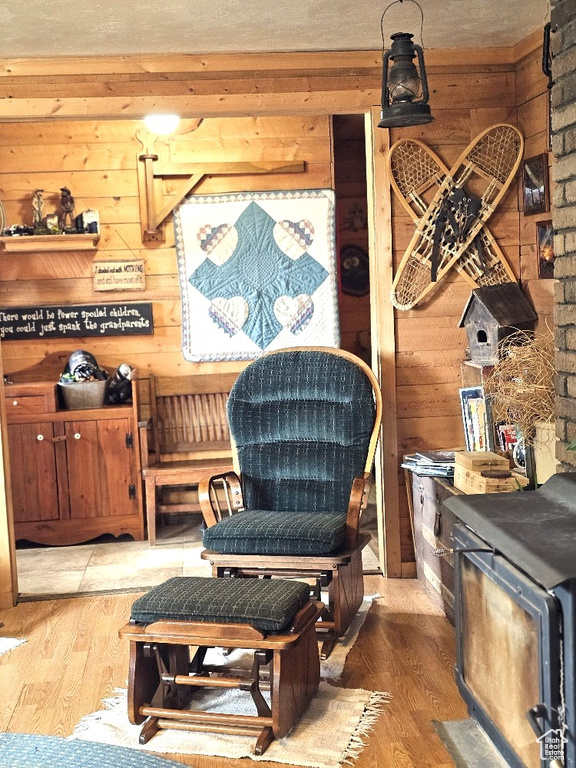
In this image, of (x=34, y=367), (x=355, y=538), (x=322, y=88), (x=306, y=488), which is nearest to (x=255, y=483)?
(x=306, y=488)

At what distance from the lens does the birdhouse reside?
3.96 metres

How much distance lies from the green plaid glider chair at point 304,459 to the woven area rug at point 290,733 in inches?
21.2

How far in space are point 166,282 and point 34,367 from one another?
93cm

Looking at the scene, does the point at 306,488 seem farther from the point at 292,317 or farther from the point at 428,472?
the point at 292,317

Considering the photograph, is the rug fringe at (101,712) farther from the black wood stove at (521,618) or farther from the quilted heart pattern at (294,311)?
the quilted heart pattern at (294,311)

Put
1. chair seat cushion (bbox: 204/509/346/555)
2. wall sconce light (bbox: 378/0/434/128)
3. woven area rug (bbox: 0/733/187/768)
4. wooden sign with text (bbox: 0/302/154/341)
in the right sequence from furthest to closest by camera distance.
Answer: wooden sign with text (bbox: 0/302/154/341) → chair seat cushion (bbox: 204/509/346/555) → wall sconce light (bbox: 378/0/434/128) → woven area rug (bbox: 0/733/187/768)

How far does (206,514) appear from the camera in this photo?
374 cm

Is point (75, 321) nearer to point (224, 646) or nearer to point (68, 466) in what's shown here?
point (68, 466)

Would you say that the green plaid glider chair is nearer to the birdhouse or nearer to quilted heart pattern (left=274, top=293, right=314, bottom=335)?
the birdhouse

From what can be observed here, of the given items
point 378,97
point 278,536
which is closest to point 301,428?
point 278,536

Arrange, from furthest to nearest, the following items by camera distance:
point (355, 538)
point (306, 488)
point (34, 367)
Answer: point (34, 367) → point (306, 488) → point (355, 538)

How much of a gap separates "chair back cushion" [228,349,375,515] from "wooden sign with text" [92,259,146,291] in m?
1.72

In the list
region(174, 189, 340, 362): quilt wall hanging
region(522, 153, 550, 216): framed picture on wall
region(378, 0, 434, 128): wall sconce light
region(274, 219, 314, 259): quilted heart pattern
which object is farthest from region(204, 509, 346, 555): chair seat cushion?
region(274, 219, 314, 259): quilted heart pattern

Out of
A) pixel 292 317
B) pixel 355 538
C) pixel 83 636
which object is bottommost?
pixel 83 636
